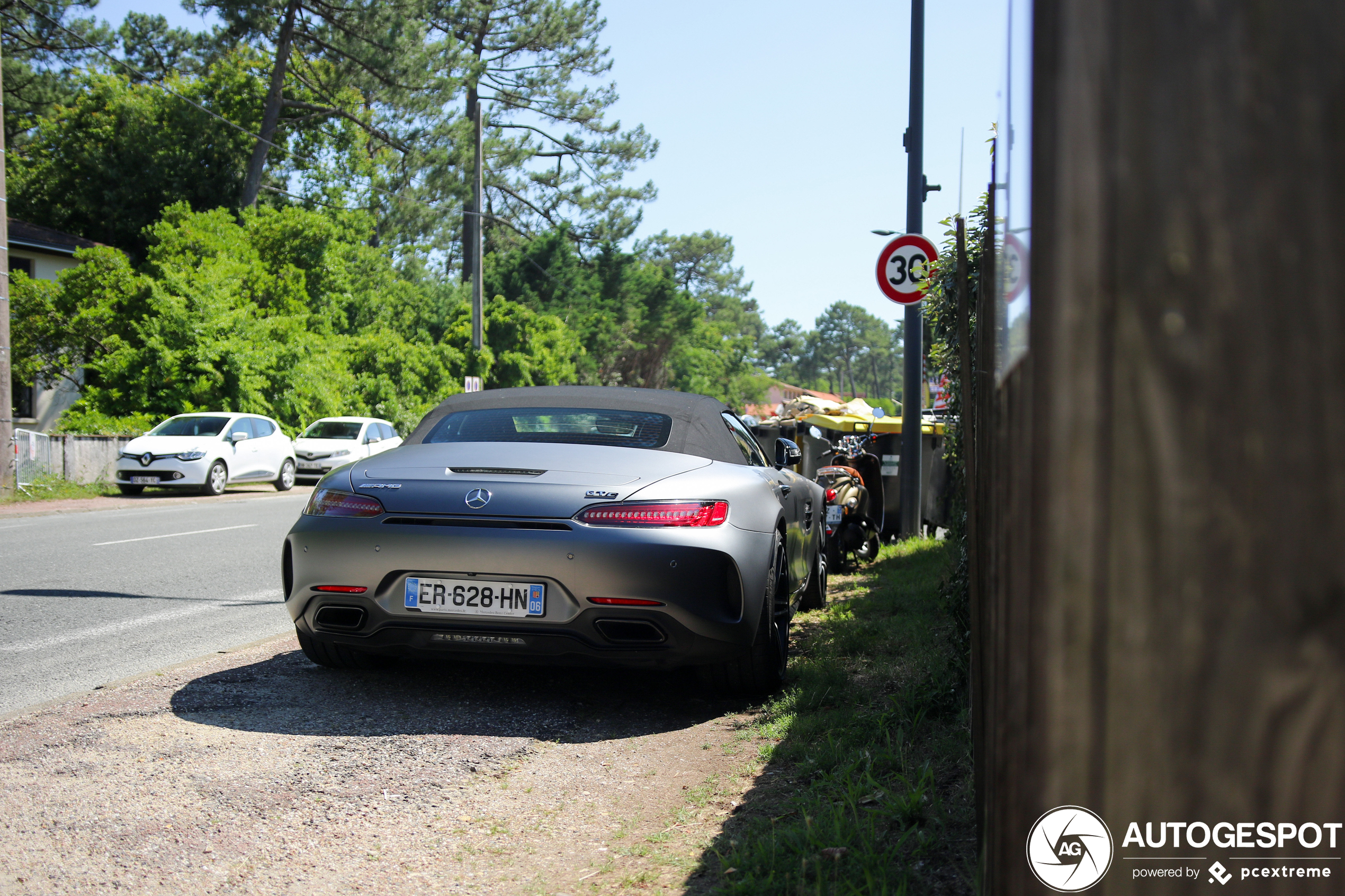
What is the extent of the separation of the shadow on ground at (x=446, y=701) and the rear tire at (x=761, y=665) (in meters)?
0.13

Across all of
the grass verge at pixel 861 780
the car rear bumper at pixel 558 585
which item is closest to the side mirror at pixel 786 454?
the grass verge at pixel 861 780

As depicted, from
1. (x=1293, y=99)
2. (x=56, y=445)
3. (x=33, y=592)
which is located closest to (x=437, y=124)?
(x=56, y=445)

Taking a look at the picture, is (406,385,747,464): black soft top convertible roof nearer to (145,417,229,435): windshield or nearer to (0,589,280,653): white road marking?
(0,589,280,653): white road marking

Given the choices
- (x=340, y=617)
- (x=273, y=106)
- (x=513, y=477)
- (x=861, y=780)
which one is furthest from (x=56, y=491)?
(x=273, y=106)

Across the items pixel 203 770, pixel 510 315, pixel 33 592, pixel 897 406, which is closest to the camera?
pixel 203 770

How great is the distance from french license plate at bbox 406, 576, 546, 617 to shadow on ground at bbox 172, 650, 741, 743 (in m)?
0.44

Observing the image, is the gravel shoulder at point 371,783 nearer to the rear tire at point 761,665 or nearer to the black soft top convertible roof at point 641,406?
the rear tire at point 761,665

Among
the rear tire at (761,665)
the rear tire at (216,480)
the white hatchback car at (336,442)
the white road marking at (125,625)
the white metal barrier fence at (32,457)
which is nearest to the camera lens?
the rear tire at (761,665)

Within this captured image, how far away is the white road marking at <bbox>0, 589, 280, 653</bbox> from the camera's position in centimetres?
581

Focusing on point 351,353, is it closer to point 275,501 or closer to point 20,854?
point 275,501

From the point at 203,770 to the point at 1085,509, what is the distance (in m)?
3.29

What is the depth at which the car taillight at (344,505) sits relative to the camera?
4.29 metres

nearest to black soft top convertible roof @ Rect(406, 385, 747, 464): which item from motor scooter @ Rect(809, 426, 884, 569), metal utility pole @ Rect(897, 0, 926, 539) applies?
motor scooter @ Rect(809, 426, 884, 569)

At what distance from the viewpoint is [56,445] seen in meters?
→ 19.6
